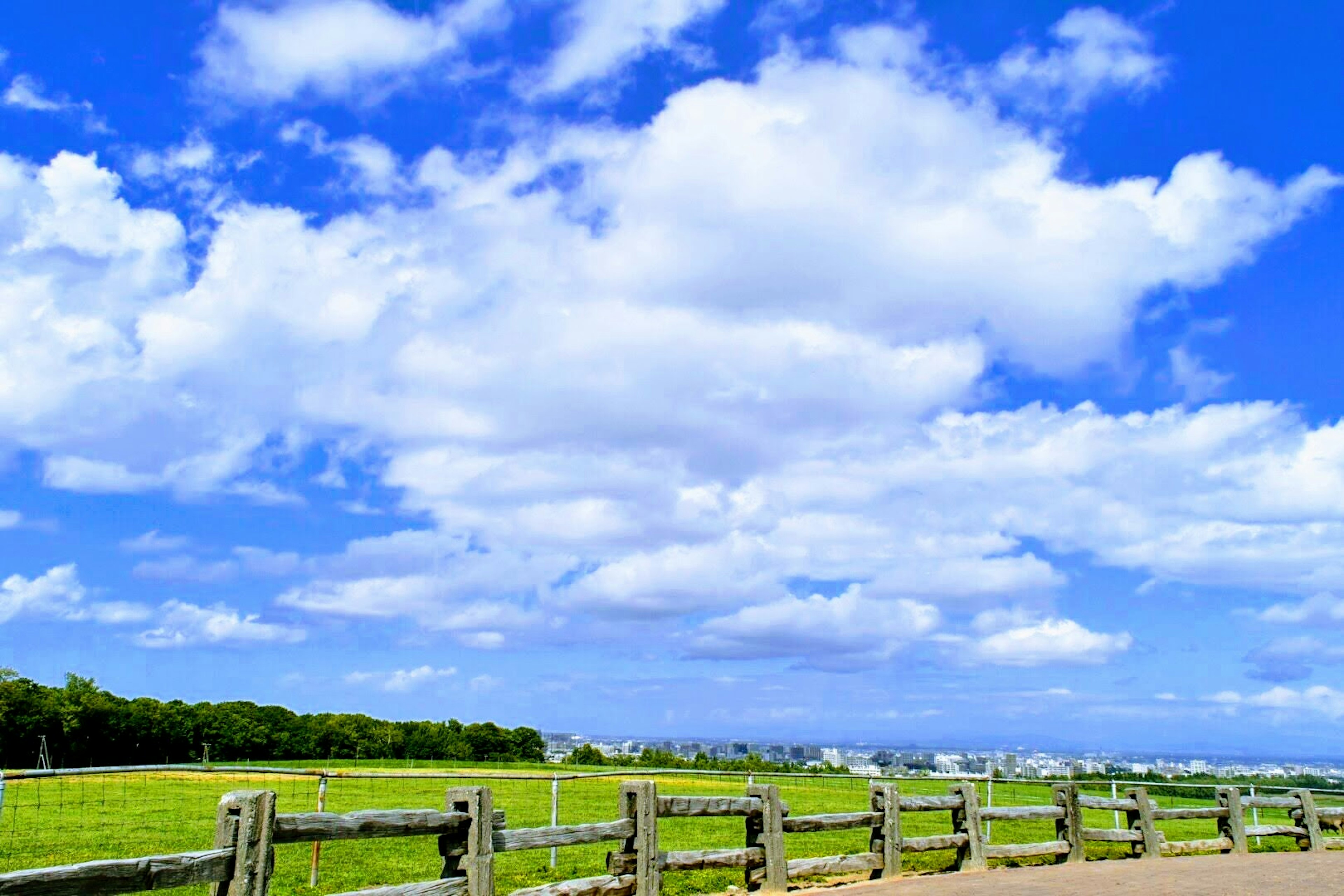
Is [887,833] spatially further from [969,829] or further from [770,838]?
[770,838]

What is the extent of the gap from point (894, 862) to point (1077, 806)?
3628 millimetres

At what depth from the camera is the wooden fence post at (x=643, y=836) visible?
932 cm

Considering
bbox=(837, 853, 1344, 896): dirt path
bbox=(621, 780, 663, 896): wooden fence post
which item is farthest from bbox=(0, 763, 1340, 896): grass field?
bbox=(621, 780, 663, 896): wooden fence post

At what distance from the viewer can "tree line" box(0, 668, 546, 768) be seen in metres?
57.9

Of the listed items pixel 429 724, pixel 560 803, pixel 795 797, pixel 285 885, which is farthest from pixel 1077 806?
pixel 429 724

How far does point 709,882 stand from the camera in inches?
508

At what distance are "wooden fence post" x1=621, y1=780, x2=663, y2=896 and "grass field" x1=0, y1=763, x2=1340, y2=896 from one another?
8.82ft

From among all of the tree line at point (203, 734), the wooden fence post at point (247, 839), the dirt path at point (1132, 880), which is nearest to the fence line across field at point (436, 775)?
the dirt path at point (1132, 880)

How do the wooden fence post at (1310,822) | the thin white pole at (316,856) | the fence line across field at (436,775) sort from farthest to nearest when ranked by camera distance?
the wooden fence post at (1310,822)
the thin white pole at (316,856)
the fence line across field at (436,775)

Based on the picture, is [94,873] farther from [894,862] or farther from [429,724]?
[429,724]

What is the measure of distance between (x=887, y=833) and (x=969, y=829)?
1531 millimetres

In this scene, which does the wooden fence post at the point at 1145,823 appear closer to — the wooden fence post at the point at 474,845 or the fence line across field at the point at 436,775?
the fence line across field at the point at 436,775

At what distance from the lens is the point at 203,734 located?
63.8m

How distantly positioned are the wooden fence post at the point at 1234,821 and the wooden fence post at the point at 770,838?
9.34 metres
